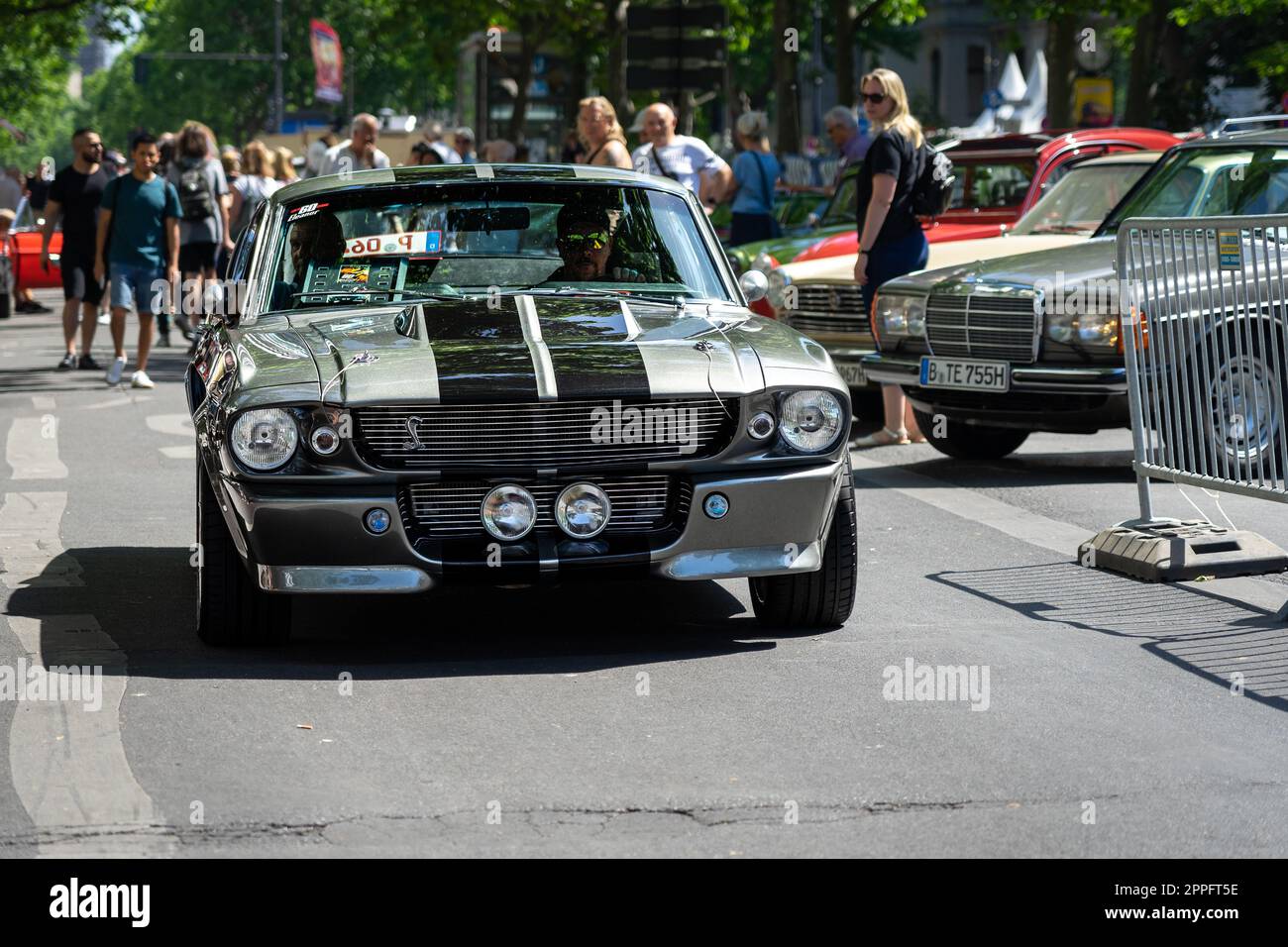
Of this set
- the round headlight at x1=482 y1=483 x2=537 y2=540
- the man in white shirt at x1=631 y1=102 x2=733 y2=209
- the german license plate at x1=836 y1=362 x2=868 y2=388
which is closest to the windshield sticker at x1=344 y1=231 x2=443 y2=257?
the round headlight at x1=482 y1=483 x2=537 y2=540

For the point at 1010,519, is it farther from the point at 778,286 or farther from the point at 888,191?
the point at 778,286

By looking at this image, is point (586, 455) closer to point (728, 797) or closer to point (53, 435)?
point (728, 797)

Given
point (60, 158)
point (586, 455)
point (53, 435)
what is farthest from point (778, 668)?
point (60, 158)

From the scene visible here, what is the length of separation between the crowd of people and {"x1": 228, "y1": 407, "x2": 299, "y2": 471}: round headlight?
590cm

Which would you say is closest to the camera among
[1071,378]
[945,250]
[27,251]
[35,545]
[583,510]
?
[583,510]

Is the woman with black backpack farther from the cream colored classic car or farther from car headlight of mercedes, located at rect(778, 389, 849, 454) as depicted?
car headlight of mercedes, located at rect(778, 389, 849, 454)

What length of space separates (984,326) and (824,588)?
429 centimetres

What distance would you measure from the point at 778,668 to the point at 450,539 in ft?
3.52

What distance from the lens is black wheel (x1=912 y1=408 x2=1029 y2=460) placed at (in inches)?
453

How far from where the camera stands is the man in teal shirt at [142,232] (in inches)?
599

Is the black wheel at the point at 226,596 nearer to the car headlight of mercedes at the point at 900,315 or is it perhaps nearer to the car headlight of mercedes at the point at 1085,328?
the car headlight of mercedes at the point at 1085,328

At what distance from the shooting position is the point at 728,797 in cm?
478

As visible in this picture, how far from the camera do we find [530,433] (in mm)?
5992

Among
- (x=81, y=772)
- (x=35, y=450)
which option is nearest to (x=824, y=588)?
(x=81, y=772)
